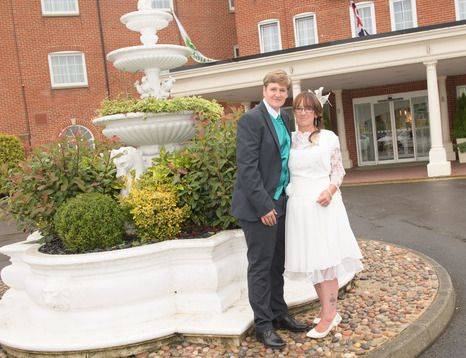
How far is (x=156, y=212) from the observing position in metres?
4.66

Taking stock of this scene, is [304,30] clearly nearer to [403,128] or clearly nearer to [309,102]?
[403,128]

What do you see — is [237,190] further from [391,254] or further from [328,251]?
[391,254]

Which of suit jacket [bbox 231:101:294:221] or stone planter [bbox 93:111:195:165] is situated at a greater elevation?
stone planter [bbox 93:111:195:165]

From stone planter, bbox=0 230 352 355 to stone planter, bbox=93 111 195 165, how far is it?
1588 millimetres

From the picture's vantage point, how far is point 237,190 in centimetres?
375

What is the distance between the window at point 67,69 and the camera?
Answer: 2217 centimetres

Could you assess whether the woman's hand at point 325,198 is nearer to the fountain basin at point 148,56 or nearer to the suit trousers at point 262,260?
the suit trousers at point 262,260

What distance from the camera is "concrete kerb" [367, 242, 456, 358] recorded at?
3.64 metres

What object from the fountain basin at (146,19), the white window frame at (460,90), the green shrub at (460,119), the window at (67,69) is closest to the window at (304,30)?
the white window frame at (460,90)

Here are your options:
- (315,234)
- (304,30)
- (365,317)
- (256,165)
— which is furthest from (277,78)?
(304,30)

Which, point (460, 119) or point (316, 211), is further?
point (460, 119)

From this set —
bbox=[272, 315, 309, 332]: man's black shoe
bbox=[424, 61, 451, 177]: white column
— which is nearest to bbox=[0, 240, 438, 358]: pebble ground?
bbox=[272, 315, 309, 332]: man's black shoe

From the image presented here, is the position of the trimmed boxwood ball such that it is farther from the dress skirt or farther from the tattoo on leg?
the tattoo on leg

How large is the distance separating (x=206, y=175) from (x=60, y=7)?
20.7 metres
